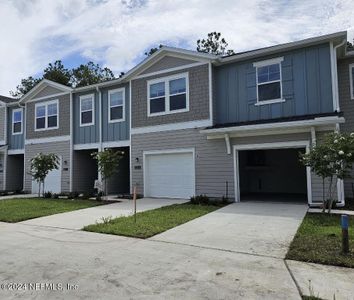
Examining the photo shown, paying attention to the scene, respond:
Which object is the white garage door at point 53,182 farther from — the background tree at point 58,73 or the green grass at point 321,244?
the background tree at point 58,73

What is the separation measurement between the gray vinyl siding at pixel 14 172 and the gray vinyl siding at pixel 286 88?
15095 mm

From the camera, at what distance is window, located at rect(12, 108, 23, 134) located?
20969 millimetres

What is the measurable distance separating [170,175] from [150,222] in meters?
6.30

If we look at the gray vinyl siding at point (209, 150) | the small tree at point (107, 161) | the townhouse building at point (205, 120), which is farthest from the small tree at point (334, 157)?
the small tree at point (107, 161)

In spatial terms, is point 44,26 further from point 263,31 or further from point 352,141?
point 352,141

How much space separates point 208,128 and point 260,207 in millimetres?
3871

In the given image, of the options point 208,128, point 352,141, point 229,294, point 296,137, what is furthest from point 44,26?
point 229,294

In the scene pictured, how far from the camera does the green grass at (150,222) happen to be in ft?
25.2

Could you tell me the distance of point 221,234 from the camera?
7383 millimetres

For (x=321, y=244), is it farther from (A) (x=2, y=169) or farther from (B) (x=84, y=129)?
(A) (x=2, y=169)

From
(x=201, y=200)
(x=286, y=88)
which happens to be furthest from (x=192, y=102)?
(x=201, y=200)

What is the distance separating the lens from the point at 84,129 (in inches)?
711

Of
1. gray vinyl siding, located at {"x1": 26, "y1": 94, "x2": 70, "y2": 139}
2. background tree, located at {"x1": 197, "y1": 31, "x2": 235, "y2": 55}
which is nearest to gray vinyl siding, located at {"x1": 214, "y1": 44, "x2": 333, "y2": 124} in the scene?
gray vinyl siding, located at {"x1": 26, "y1": 94, "x2": 70, "y2": 139}

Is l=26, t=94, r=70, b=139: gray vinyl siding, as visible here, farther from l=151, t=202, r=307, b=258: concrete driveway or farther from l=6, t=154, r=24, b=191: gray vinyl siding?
l=151, t=202, r=307, b=258: concrete driveway
